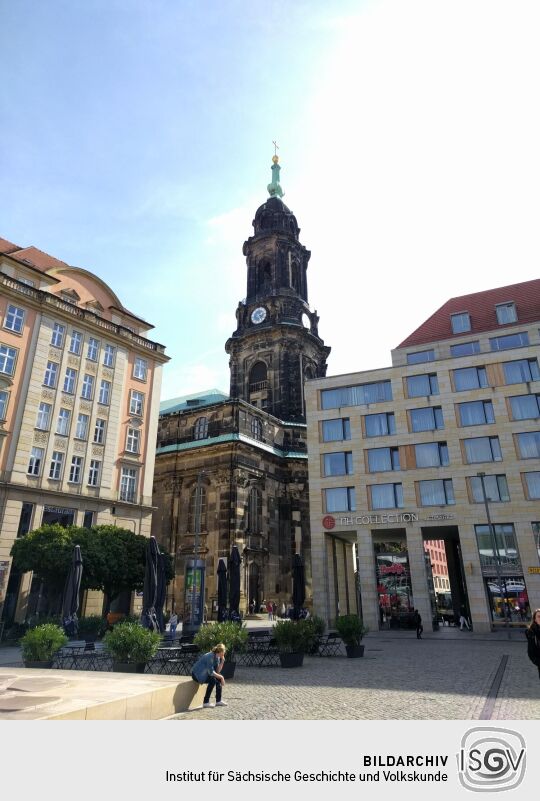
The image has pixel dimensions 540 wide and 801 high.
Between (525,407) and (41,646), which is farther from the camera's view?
(525,407)

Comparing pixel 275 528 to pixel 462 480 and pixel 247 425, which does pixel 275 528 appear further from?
pixel 462 480

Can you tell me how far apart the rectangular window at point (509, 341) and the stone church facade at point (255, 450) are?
22.3 metres

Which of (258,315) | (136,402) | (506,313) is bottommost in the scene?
(136,402)

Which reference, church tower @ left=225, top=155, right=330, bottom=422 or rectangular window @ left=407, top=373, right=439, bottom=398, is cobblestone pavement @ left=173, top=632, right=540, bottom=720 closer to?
rectangular window @ left=407, top=373, right=439, bottom=398

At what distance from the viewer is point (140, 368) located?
3816 centimetres

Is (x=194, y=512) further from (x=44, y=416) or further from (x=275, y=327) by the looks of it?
(x=275, y=327)

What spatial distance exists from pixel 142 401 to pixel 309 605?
78.8ft

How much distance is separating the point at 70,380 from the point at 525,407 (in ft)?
100.0

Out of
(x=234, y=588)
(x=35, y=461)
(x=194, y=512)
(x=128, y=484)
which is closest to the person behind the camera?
(x=234, y=588)

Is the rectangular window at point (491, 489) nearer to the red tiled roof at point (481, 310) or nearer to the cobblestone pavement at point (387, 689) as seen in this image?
the red tiled roof at point (481, 310)

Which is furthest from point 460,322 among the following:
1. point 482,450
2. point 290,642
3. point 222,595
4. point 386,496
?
point 290,642

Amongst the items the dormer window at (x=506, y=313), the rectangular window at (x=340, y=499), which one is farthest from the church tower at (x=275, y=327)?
the dormer window at (x=506, y=313)

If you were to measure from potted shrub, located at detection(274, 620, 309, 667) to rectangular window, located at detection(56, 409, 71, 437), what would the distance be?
20646 mm
